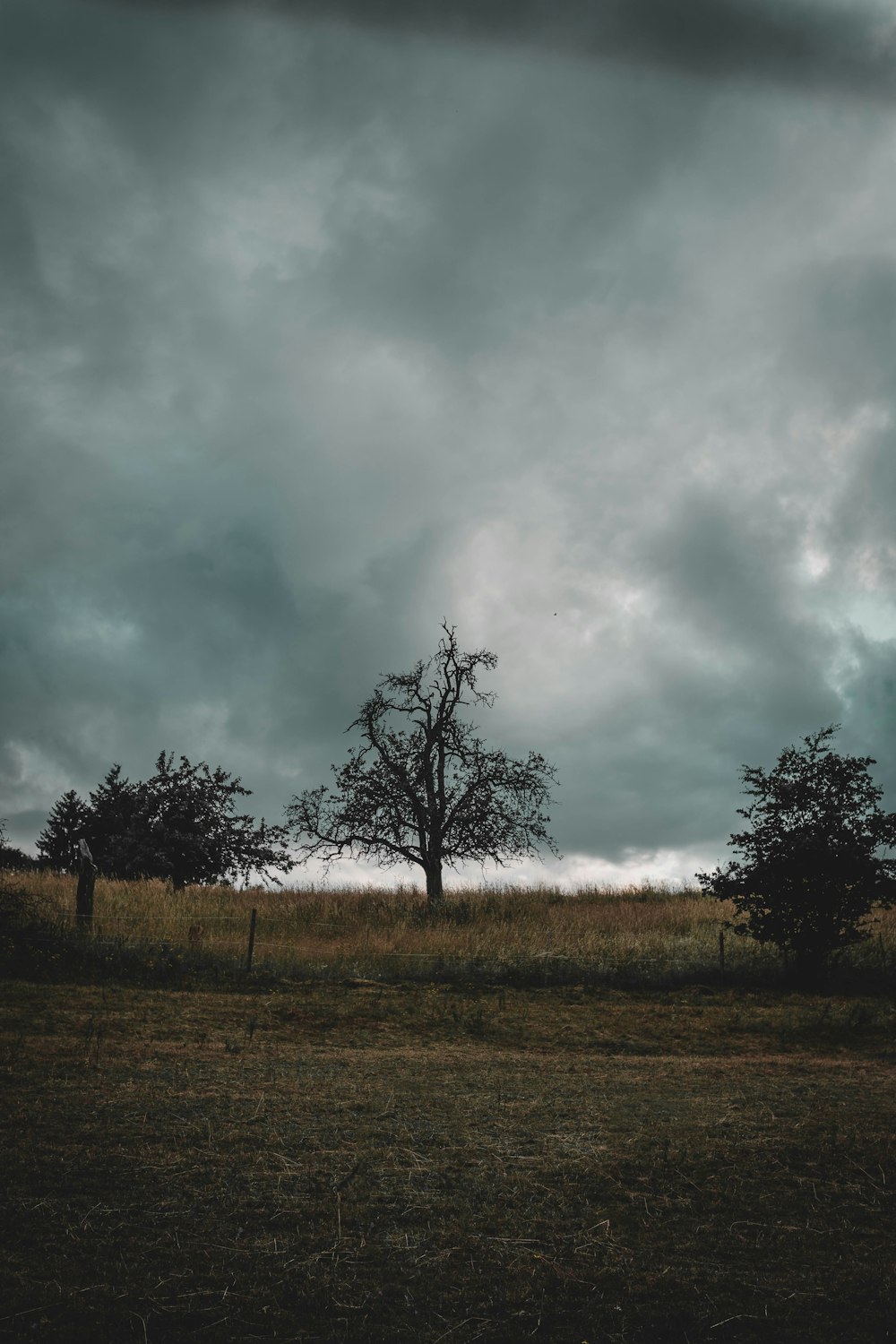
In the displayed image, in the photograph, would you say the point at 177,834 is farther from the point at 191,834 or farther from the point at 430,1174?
the point at 430,1174

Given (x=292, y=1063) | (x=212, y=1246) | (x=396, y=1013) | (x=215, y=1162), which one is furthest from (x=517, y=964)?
(x=212, y=1246)

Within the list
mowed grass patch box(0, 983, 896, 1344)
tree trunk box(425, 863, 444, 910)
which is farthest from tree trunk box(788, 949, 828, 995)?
tree trunk box(425, 863, 444, 910)

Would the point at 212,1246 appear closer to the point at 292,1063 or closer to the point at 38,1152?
the point at 38,1152

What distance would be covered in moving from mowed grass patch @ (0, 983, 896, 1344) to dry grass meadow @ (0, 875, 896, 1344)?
0.02 meters

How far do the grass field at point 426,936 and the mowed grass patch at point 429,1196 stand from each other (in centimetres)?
655

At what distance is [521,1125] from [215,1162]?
2.72 metres

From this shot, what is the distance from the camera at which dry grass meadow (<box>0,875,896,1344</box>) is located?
4.30m

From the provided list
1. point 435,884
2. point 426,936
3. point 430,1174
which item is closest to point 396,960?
point 426,936

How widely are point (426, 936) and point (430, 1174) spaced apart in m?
15.0

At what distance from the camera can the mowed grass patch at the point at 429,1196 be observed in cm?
427

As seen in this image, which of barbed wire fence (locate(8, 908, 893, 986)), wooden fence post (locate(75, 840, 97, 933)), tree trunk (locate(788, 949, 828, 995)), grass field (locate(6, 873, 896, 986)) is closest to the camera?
barbed wire fence (locate(8, 908, 893, 986))

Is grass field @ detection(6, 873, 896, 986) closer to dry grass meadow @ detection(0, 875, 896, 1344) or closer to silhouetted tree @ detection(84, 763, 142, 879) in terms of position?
dry grass meadow @ detection(0, 875, 896, 1344)

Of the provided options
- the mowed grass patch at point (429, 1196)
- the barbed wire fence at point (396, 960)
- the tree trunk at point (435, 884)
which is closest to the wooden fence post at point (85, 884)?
the barbed wire fence at point (396, 960)

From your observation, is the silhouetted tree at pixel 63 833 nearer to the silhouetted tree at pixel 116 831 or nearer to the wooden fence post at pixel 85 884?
the silhouetted tree at pixel 116 831
